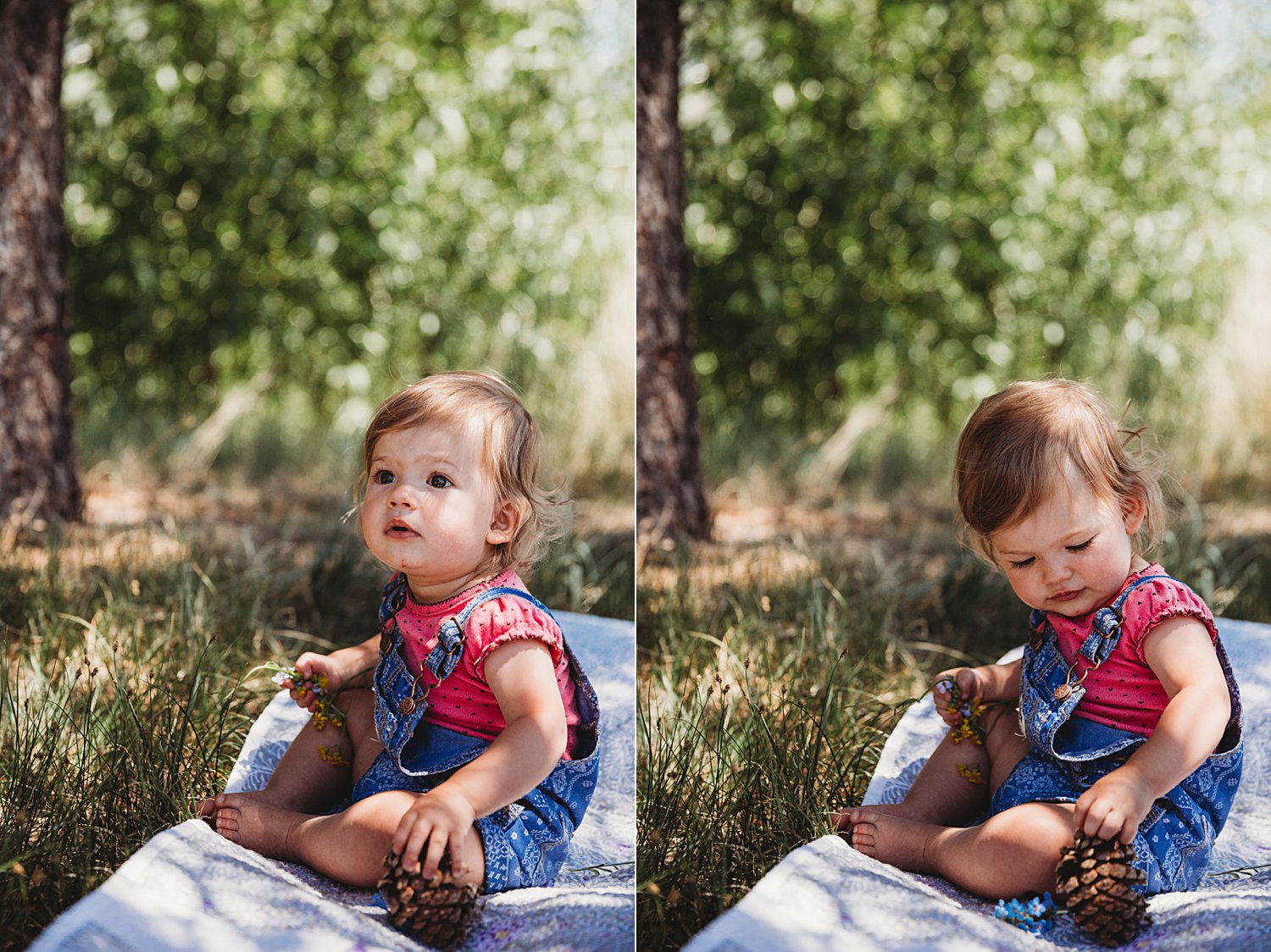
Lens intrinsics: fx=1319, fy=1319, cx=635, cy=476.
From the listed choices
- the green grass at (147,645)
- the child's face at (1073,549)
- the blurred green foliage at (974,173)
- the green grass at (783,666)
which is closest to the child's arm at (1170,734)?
the child's face at (1073,549)

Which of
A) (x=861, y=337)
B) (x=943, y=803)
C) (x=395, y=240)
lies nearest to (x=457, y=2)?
(x=395, y=240)

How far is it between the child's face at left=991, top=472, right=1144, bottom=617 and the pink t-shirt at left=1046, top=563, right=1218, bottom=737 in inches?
1.4

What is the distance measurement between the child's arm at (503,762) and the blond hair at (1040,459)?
71cm

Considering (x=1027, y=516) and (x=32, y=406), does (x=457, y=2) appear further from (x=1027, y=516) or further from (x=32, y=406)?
(x=1027, y=516)

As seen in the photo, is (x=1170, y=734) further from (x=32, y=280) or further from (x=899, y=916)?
(x=32, y=280)

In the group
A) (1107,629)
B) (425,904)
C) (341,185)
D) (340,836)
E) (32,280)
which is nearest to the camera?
(425,904)

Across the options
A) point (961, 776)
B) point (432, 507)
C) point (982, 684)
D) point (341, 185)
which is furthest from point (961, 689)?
point (341, 185)

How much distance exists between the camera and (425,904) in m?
1.71

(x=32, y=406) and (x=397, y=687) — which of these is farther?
(x=32, y=406)

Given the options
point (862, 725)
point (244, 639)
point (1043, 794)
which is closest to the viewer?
point (1043, 794)

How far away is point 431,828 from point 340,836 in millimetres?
218

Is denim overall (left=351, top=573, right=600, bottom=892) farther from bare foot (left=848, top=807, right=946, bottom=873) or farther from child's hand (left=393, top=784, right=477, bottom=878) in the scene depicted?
bare foot (left=848, top=807, right=946, bottom=873)

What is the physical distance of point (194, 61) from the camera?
465 centimetres

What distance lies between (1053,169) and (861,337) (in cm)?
89
